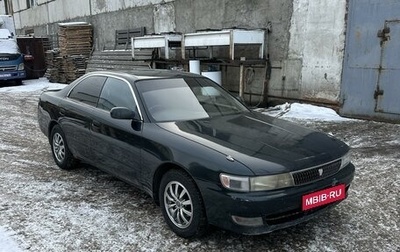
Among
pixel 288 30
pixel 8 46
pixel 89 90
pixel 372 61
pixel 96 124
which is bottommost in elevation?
pixel 96 124

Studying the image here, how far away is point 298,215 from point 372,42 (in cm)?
568

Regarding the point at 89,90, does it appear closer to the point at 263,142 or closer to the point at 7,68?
the point at 263,142

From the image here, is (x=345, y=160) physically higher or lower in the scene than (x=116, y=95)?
lower

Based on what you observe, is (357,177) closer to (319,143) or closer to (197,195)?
(319,143)

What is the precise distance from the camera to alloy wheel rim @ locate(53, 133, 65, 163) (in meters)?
5.00

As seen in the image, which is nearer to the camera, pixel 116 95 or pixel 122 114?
pixel 122 114

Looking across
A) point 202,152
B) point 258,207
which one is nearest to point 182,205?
point 202,152

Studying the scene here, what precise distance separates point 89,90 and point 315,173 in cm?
297

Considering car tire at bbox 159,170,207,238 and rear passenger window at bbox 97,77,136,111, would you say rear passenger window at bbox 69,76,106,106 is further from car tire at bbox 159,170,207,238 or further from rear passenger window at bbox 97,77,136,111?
car tire at bbox 159,170,207,238

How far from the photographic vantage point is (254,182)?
2764 mm

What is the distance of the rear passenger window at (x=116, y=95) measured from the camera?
3932 millimetres

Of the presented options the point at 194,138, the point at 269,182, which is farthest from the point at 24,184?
the point at 269,182

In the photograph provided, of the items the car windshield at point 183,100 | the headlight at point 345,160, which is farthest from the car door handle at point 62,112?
the headlight at point 345,160

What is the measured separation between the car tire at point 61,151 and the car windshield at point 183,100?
1.62 meters
